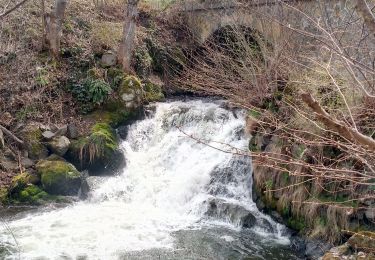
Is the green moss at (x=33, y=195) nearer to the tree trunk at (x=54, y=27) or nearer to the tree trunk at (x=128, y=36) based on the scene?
the tree trunk at (x=54, y=27)

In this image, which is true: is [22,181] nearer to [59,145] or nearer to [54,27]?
[59,145]

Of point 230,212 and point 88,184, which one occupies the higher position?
point 88,184

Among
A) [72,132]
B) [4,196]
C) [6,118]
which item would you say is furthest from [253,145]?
[6,118]

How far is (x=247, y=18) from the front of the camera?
431 inches

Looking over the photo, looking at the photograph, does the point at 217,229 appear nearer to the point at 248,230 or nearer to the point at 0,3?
the point at 248,230

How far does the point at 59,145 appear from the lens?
890cm

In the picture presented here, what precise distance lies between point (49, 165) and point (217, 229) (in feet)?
11.8

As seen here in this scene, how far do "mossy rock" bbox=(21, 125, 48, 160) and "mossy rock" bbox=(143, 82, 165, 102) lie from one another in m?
3.40

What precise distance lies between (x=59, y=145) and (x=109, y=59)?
3342mm

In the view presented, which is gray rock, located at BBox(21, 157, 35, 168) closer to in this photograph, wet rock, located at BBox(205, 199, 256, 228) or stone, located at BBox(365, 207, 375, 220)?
wet rock, located at BBox(205, 199, 256, 228)

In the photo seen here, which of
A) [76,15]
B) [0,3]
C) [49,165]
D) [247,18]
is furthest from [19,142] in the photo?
[247,18]

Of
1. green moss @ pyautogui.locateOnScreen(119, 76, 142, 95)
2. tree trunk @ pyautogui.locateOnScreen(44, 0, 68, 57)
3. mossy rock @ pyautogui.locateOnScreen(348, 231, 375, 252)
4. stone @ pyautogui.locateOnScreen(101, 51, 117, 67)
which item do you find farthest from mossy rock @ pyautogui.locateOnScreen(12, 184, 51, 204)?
mossy rock @ pyautogui.locateOnScreen(348, 231, 375, 252)

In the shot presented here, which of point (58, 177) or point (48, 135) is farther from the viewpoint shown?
point (48, 135)

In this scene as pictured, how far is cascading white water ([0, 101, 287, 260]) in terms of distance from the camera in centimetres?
681
